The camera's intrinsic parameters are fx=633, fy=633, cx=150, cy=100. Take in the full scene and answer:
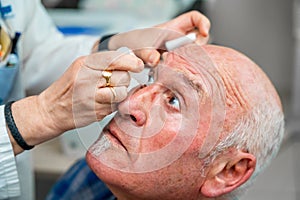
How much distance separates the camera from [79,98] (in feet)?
4.42

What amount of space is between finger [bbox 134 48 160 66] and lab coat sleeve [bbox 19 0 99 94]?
0.42m

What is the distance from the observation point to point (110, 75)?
1331 millimetres

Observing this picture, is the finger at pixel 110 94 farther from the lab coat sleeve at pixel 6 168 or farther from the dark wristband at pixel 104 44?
the dark wristband at pixel 104 44

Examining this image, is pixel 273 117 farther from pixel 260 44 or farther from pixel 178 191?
pixel 260 44

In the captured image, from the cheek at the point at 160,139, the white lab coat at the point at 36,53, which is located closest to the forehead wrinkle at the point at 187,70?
the cheek at the point at 160,139

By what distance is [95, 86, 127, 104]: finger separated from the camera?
1.32 meters

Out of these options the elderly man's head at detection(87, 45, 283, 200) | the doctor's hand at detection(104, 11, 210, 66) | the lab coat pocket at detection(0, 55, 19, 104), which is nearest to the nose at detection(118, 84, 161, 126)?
the elderly man's head at detection(87, 45, 283, 200)

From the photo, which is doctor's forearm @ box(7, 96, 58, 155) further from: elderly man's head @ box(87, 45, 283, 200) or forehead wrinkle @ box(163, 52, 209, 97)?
forehead wrinkle @ box(163, 52, 209, 97)

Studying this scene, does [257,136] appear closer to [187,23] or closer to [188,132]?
[188,132]

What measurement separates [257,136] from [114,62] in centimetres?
42

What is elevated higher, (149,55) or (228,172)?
(149,55)

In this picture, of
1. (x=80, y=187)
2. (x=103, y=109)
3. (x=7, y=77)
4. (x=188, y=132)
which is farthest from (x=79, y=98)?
(x=80, y=187)

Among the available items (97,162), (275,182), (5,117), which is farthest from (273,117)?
(275,182)

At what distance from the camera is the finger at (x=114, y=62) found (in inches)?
52.1
